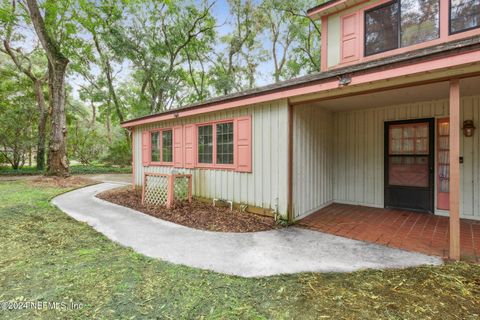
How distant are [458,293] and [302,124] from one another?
3433 mm

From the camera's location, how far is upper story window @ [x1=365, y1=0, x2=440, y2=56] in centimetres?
468

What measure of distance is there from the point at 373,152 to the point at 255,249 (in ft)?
14.0

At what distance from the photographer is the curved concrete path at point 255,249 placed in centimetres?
285

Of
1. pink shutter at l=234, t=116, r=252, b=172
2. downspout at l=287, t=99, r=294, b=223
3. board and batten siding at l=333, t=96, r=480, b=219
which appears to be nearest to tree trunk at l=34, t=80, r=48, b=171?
pink shutter at l=234, t=116, r=252, b=172

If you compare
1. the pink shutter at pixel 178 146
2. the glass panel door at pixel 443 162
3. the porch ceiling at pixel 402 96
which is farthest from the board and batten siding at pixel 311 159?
the pink shutter at pixel 178 146

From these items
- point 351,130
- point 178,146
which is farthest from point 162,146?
point 351,130

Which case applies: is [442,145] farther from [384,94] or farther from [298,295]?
[298,295]

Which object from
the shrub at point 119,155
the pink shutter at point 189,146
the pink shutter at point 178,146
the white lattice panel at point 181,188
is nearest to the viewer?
the white lattice panel at point 181,188

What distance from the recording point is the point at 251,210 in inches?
199

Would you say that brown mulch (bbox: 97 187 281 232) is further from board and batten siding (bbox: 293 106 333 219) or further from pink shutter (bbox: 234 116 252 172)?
pink shutter (bbox: 234 116 252 172)

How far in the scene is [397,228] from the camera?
4180 millimetres

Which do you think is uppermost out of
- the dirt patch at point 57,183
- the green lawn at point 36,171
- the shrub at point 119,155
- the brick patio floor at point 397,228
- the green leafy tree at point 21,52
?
the green leafy tree at point 21,52

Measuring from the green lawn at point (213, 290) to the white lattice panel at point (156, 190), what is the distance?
2.77m

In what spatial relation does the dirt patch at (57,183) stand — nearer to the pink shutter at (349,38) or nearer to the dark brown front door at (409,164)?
the pink shutter at (349,38)
